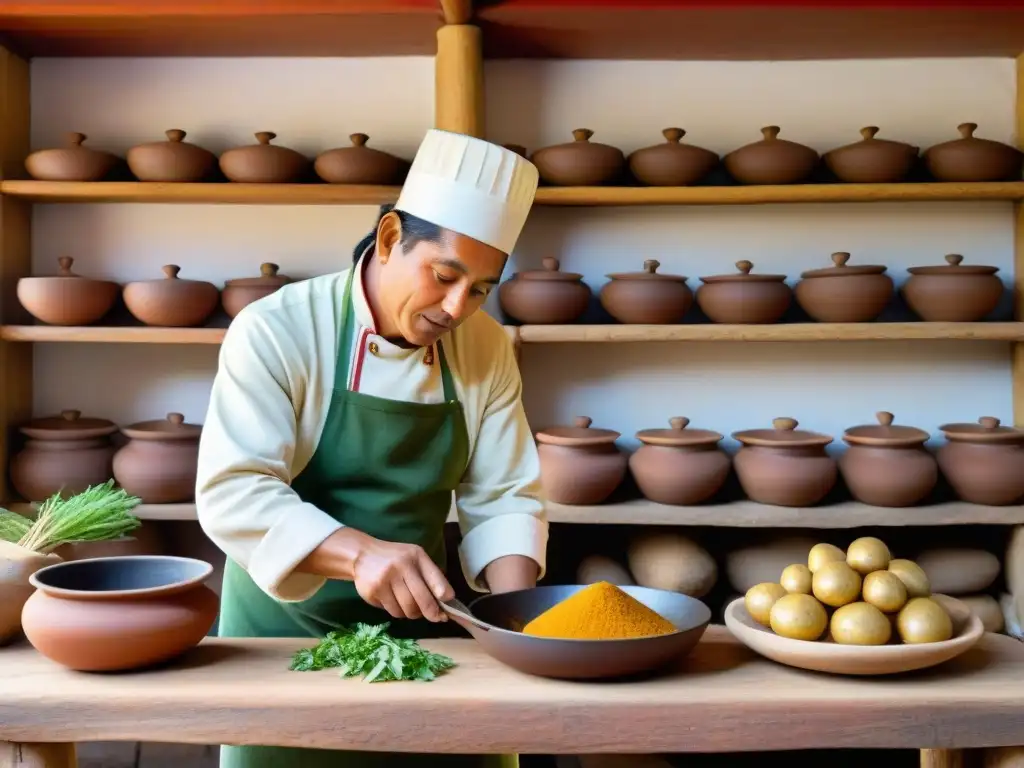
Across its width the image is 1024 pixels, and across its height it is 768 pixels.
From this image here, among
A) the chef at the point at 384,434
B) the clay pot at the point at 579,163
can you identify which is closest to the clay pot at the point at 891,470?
the clay pot at the point at 579,163

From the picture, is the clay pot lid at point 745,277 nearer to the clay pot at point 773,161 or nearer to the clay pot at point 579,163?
the clay pot at point 773,161

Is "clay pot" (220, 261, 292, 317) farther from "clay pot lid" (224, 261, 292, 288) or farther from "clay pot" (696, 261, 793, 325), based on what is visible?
"clay pot" (696, 261, 793, 325)

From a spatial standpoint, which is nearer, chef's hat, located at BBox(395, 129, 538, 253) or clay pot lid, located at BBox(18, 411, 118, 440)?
chef's hat, located at BBox(395, 129, 538, 253)

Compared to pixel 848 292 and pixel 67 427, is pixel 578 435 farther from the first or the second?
pixel 67 427

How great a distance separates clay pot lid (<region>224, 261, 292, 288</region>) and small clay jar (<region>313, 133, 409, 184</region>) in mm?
385

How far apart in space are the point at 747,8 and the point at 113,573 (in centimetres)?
268

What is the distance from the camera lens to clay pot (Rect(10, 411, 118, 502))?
3.34 meters

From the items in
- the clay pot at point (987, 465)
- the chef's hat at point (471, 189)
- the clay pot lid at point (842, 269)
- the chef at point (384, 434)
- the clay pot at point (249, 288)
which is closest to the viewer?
the chef at point (384, 434)

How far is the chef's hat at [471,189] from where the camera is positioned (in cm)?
157

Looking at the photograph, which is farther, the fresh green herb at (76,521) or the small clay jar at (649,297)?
the small clay jar at (649,297)

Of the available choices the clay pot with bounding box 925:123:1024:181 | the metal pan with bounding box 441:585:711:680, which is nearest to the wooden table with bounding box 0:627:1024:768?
the metal pan with bounding box 441:585:711:680

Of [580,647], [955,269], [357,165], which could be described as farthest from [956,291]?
[580,647]

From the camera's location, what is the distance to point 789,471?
321 cm

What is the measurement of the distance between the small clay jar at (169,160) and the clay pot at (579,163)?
49.2 inches
